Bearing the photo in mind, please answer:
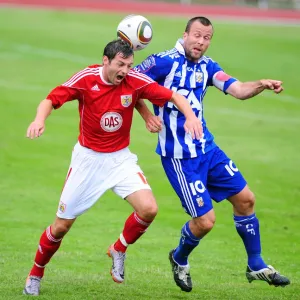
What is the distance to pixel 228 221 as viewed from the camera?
15.1m

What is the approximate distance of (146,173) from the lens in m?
18.2

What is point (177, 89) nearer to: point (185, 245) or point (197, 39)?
point (197, 39)

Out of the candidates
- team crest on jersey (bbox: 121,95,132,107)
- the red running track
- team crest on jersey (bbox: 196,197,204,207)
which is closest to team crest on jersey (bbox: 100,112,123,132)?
team crest on jersey (bbox: 121,95,132,107)

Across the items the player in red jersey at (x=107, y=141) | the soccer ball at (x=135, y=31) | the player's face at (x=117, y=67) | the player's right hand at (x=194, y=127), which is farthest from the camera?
the soccer ball at (x=135, y=31)

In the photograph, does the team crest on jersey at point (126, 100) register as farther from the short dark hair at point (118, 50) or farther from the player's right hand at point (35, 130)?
the player's right hand at point (35, 130)

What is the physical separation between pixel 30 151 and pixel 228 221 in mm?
5889

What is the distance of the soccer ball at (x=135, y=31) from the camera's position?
33.1 feet

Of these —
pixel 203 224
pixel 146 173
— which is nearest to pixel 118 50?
pixel 203 224

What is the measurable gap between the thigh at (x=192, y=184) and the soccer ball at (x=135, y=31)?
53.1 inches

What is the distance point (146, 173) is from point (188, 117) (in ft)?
28.9

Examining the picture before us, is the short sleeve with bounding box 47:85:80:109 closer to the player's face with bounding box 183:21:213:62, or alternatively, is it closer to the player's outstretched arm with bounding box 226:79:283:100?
the player's face with bounding box 183:21:213:62

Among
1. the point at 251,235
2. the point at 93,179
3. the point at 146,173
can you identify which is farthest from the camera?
the point at 146,173

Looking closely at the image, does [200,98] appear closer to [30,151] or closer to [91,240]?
[91,240]

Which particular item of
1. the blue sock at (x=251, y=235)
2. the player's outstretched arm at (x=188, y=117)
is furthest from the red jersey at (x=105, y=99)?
the blue sock at (x=251, y=235)
